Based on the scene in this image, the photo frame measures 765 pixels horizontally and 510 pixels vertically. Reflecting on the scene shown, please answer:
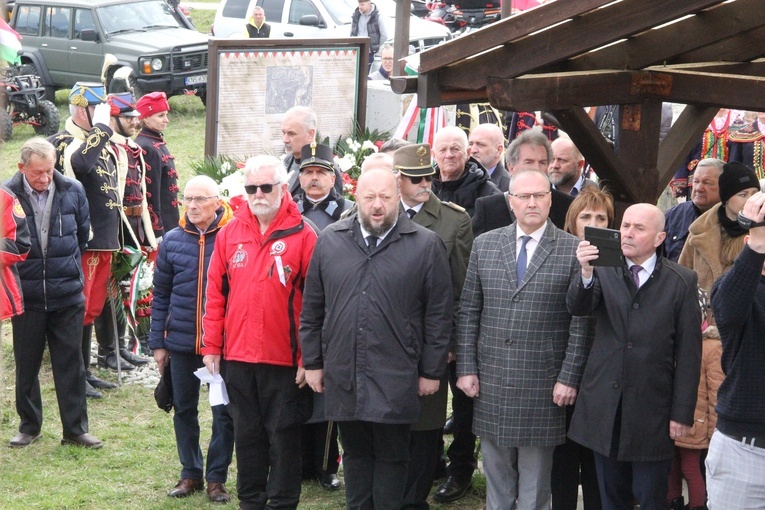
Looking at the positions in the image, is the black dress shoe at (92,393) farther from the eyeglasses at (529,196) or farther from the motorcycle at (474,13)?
the motorcycle at (474,13)

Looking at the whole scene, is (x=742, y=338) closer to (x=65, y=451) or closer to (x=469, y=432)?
(x=469, y=432)

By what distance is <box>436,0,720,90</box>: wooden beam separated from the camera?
4.77 m

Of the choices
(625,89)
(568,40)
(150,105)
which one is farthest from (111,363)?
(568,40)

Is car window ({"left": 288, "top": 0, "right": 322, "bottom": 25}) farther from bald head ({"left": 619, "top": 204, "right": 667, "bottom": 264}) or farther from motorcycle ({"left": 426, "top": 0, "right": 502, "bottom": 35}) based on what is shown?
bald head ({"left": 619, "top": 204, "right": 667, "bottom": 264})

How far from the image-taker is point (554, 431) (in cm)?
533

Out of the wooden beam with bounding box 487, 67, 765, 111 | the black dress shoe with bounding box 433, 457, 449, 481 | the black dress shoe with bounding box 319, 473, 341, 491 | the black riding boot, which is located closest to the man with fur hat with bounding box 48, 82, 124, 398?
the black riding boot

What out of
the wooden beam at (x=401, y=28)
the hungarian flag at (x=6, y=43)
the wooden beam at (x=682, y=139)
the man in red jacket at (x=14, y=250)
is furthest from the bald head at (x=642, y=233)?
the wooden beam at (x=401, y=28)

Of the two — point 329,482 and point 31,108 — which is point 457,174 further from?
point 31,108

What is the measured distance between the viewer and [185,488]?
6578 mm

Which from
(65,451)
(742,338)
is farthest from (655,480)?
(65,451)

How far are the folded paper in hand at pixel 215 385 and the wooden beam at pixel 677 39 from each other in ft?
8.20

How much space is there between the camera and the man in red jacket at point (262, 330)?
573cm

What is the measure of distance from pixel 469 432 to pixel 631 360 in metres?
1.66

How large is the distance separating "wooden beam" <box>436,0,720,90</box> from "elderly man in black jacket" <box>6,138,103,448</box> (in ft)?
10.4
